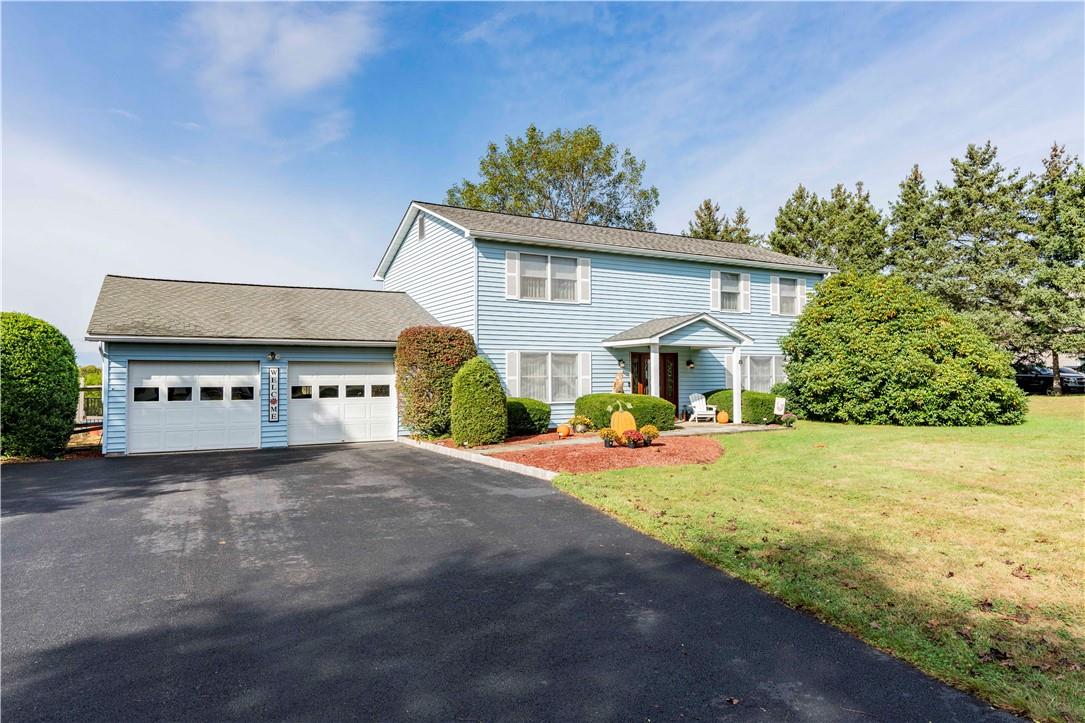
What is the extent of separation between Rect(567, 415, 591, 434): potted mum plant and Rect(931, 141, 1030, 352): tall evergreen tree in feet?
85.5

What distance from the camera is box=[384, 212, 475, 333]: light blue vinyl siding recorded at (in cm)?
1620

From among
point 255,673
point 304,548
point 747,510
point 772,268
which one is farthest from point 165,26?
point 772,268

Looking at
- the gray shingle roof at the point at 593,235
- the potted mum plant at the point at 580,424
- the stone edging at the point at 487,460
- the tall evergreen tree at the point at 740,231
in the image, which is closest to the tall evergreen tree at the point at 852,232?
the tall evergreen tree at the point at 740,231

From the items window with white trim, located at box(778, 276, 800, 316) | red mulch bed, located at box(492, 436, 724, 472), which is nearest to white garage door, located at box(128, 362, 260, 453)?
red mulch bed, located at box(492, 436, 724, 472)

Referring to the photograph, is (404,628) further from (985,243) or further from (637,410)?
(985,243)

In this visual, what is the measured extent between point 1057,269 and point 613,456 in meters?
→ 29.2

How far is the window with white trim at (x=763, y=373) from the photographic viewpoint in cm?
2023

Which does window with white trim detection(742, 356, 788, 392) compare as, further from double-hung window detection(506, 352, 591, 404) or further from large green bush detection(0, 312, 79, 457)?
large green bush detection(0, 312, 79, 457)

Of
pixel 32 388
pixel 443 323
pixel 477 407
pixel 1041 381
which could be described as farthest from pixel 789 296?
pixel 1041 381

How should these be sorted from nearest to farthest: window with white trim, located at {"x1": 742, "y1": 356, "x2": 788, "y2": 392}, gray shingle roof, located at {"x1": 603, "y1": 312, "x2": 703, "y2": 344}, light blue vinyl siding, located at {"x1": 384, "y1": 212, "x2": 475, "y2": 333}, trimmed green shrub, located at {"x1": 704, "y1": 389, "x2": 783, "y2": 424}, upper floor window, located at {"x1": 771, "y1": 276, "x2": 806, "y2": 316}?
light blue vinyl siding, located at {"x1": 384, "y1": 212, "x2": 475, "y2": 333} → gray shingle roof, located at {"x1": 603, "y1": 312, "x2": 703, "y2": 344} → trimmed green shrub, located at {"x1": 704, "y1": 389, "x2": 783, "y2": 424} → window with white trim, located at {"x1": 742, "y1": 356, "x2": 788, "y2": 392} → upper floor window, located at {"x1": 771, "y1": 276, "x2": 806, "y2": 316}

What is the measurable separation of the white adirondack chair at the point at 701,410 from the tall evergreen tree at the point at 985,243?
829 inches

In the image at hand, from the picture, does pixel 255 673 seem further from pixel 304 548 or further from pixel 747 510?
pixel 747 510

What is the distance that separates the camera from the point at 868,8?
11195 millimetres

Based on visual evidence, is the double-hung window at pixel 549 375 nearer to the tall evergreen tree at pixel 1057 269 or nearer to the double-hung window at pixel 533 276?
the double-hung window at pixel 533 276
